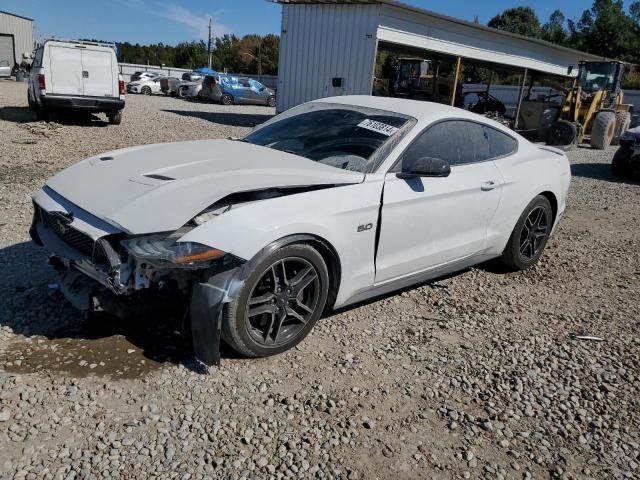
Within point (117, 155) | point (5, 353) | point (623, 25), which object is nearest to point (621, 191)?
point (117, 155)

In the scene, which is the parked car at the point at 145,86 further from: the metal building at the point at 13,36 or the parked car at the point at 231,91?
the metal building at the point at 13,36

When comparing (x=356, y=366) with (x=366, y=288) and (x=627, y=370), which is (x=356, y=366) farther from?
(x=627, y=370)

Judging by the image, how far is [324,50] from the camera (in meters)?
15.7

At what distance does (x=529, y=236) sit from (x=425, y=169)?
1.97 metres

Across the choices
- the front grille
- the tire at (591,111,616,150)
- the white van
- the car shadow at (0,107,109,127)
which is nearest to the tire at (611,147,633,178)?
the tire at (591,111,616,150)

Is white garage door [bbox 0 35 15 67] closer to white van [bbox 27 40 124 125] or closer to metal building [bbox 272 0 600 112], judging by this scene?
white van [bbox 27 40 124 125]

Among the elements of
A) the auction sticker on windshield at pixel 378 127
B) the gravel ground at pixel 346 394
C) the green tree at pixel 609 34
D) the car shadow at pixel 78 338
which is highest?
the green tree at pixel 609 34

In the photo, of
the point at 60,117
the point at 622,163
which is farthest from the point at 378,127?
the point at 60,117

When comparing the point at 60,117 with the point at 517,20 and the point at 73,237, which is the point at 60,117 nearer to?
the point at 73,237

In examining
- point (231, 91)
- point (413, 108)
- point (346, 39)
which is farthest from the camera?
point (231, 91)

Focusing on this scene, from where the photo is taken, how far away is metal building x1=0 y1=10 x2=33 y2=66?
4181 cm

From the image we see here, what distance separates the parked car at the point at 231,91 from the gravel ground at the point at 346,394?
23359 mm

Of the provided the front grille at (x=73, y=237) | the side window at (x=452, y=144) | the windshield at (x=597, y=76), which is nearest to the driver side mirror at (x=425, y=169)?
the side window at (x=452, y=144)

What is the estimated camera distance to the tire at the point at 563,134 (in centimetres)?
1527
